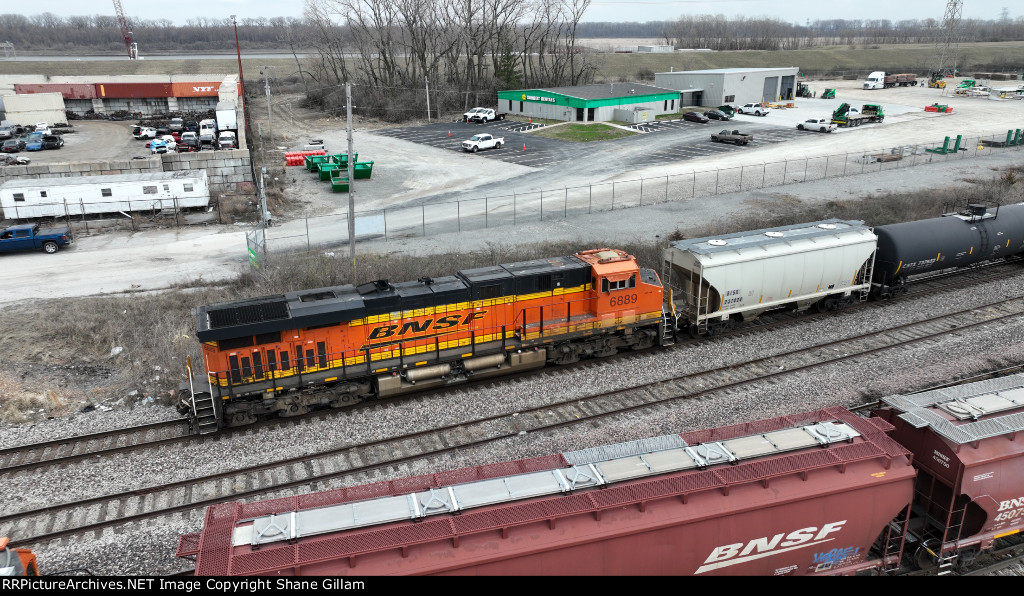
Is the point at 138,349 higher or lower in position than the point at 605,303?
lower

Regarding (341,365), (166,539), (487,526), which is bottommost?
(166,539)

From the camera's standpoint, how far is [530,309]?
893 inches

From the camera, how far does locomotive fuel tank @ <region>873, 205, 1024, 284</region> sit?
27.8 m

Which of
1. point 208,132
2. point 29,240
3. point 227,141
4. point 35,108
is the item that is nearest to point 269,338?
point 29,240

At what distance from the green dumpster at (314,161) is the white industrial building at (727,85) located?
2062 inches

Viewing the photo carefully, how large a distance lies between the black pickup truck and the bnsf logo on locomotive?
26.9 m

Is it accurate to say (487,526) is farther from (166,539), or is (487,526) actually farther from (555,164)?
(555,164)

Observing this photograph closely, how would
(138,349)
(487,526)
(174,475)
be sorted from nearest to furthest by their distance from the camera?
(487,526), (174,475), (138,349)

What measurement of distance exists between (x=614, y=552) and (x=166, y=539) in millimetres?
10777

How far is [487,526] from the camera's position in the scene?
10156 millimetres

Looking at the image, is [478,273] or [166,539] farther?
[478,273]

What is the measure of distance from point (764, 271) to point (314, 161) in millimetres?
42187

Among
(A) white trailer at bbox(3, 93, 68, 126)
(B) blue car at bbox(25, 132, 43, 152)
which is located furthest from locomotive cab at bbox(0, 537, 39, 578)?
(A) white trailer at bbox(3, 93, 68, 126)

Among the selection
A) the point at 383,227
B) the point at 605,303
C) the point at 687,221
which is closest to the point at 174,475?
the point at 605,303
